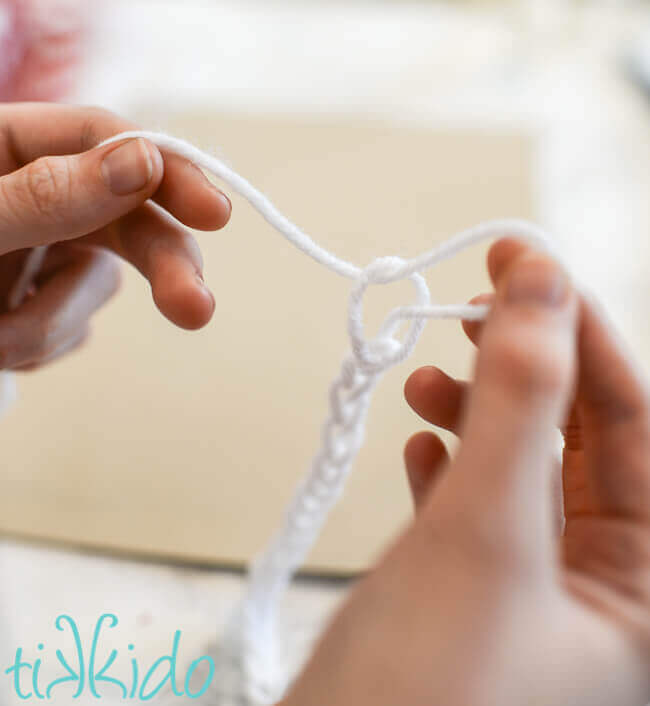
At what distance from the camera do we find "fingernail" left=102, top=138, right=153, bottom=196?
323 mm

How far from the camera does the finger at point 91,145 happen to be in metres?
0.36

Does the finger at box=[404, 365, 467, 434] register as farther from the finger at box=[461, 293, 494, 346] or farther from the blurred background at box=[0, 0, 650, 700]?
the blurred background at box=[0, 0, 650, 700]

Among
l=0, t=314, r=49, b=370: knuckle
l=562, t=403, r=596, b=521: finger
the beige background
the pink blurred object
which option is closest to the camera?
l=562, t=403, r=596, b=521: finger

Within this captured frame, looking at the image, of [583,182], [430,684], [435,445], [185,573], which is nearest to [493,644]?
[430,684]

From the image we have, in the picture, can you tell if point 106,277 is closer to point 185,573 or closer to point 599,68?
point 185,573

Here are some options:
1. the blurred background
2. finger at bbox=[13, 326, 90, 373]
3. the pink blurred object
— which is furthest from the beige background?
the pink blurred object

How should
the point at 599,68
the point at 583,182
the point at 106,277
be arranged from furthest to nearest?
the point at 599,68 → the point at 583,182 → the point at 106,277

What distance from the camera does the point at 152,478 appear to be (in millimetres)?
582

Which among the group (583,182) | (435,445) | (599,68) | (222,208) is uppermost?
(599,68)

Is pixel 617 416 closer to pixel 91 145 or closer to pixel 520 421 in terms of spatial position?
pixel 520 421

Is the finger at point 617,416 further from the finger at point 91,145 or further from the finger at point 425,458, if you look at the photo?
the finger at point 91,145

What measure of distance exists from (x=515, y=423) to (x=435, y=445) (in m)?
0.14

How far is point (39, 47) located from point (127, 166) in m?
0.57

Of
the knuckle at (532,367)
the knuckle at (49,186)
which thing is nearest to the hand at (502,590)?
the knuckle at (532,367)
